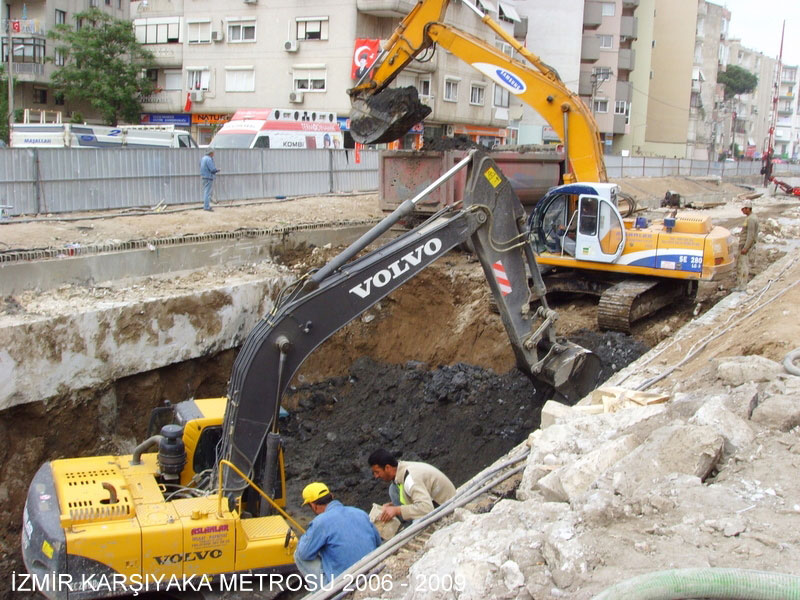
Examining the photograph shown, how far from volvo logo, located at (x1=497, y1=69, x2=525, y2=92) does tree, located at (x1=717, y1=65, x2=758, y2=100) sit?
7704 centimetres

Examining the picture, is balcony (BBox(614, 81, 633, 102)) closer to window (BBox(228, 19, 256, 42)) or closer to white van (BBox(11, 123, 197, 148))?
window (BBox(228, 19, 256, 42))

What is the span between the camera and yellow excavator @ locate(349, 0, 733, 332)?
1127cm

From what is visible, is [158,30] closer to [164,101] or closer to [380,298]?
[164,101]

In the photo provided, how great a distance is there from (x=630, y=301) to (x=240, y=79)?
2664 cm

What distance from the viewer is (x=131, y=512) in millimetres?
5535

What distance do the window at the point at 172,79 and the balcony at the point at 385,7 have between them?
31.4 feet

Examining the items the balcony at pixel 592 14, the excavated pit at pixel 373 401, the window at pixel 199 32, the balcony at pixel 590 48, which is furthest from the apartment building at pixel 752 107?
the excavated pit at pixel 373 401

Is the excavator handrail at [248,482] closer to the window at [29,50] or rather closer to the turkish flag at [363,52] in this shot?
the turkish flag at [363,52]

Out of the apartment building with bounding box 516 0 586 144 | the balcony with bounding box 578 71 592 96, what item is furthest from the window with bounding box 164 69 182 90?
the balcony with bounding box 578 71 592 96

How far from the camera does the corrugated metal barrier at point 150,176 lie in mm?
14008

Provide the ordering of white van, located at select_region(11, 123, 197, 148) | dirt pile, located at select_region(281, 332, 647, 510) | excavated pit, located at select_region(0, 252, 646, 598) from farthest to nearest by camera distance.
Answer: white van, located at select_region(11, 123, 197, 148) < dirt pile, located at select_region(281, 332, 647, 510) < excavated pit, located at select_region(0, 252, 646, 598)

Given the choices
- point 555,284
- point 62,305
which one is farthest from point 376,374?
point 62,305

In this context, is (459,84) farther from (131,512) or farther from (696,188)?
(131,512)

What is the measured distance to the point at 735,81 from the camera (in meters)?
81.1
